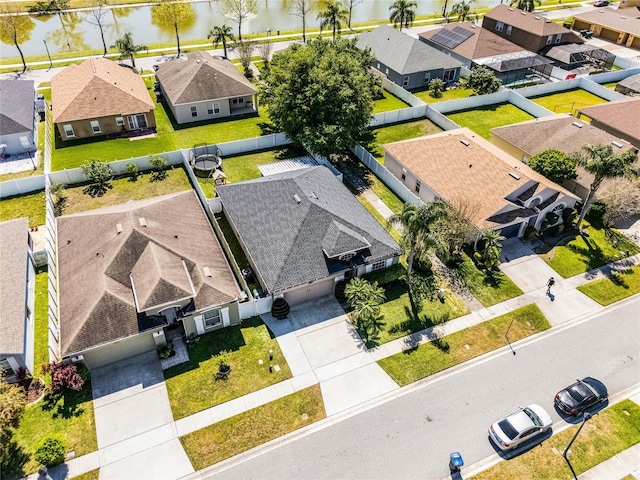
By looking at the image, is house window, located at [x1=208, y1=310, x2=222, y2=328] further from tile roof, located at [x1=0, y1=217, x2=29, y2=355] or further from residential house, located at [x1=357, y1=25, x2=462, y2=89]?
residential house, located at [x1=357, y1=25, x2=462, y2=89]

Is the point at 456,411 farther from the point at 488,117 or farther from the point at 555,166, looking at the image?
the point at 488,117

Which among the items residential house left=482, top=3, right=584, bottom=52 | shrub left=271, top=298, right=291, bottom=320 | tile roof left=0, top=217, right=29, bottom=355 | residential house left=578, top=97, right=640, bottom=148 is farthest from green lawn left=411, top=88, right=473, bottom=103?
tile roof left=0, top=217, right=29, bottom=355

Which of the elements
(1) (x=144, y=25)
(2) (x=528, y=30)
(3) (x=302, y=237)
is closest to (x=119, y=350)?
(3) (x=302, y=237)

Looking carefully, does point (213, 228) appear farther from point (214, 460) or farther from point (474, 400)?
point (474, 400)

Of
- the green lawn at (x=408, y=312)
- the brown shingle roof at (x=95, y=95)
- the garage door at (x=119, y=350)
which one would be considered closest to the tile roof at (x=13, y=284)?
the garage door at (x=119, y=350)

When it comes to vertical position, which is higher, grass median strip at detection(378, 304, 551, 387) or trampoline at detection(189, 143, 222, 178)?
trampoline at detection(189, 143, 222, 178)

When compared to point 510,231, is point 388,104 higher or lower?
higher
